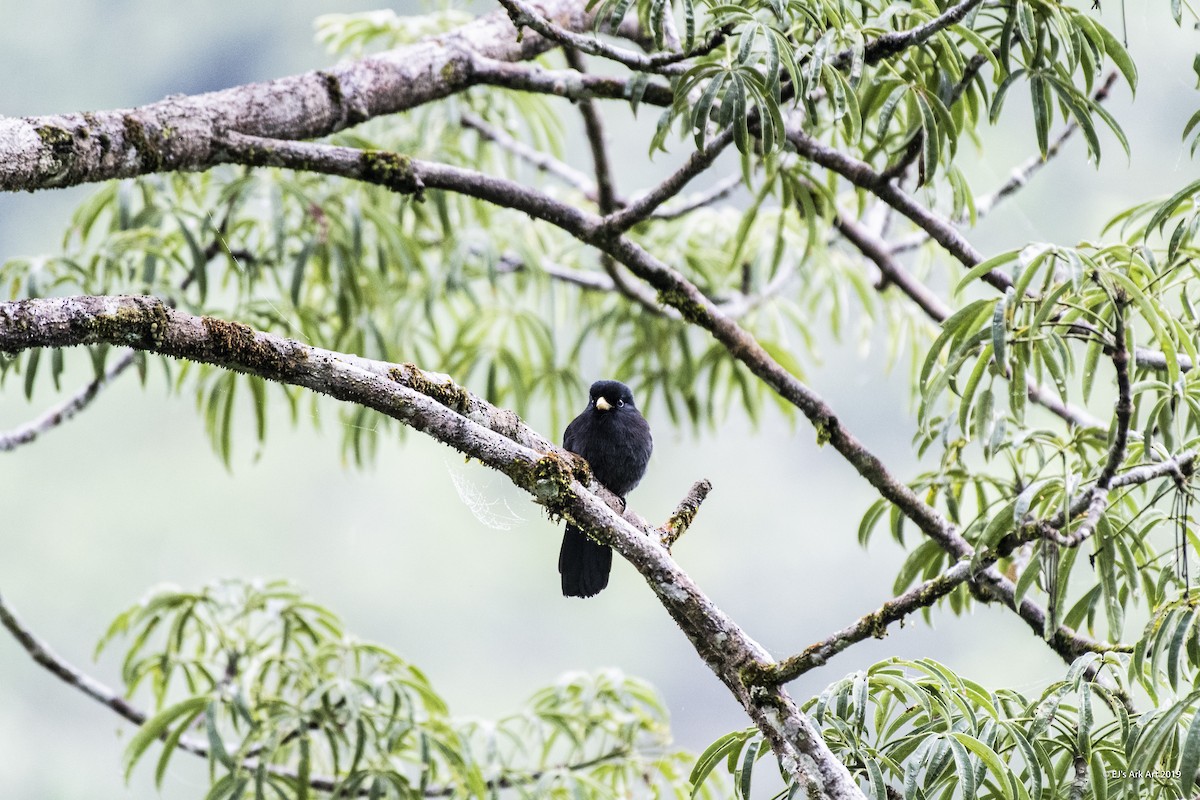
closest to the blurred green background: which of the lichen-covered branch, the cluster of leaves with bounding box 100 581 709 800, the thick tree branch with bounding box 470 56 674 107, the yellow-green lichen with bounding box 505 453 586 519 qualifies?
the cluster of leaves with bounding box 100 581 709 800

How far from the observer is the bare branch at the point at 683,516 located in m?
2.17

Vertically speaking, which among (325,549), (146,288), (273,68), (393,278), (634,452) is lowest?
(634,452)

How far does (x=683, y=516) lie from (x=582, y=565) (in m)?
1.38

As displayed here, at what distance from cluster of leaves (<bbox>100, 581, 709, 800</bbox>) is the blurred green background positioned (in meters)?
11.9

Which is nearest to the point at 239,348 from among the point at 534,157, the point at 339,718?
the point at 339,718

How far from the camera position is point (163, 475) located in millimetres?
19156

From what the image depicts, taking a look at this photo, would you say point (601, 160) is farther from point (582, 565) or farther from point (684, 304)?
point (582, 565)

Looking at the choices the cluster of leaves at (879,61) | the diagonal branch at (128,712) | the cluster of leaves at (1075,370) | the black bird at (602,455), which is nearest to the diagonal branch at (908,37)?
the cluster of leaves at (879,61)

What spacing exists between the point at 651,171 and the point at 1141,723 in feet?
54.5

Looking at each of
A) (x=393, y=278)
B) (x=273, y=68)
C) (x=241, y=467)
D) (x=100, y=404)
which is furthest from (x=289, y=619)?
(x=100, y=404)

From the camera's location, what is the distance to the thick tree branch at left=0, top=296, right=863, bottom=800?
5.49 feet

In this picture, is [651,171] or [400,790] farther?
[651,171]

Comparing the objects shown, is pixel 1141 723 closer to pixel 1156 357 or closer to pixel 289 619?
pixel 1156 357

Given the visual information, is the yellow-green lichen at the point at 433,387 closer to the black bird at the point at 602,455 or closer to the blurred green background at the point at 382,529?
the black bird at the point at 602,455
